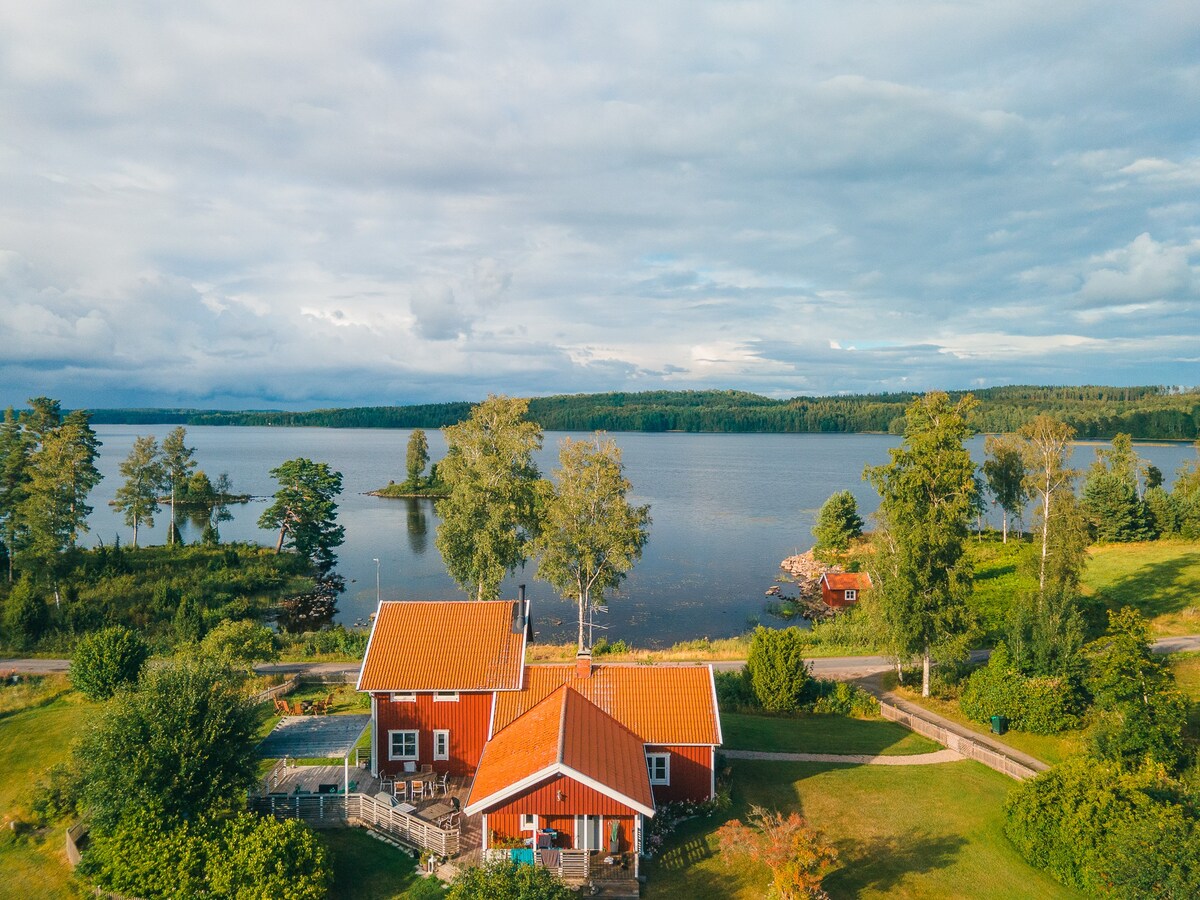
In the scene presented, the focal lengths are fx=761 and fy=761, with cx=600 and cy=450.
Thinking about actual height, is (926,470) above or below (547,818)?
above

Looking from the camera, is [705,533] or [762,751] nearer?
[762,751]

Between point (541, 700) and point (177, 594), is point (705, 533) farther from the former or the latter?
point (541, 700)

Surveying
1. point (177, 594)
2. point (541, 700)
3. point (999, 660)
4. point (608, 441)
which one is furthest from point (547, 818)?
point (177, 594)

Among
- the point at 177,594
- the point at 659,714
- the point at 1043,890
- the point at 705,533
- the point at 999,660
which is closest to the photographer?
the point at 1043,890

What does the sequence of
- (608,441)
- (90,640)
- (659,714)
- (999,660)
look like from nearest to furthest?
(659,714) < (999,660) < (90,640) < (608,441)

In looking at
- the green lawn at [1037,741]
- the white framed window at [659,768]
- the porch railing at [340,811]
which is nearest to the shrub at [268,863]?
the porch railing at [340,811]

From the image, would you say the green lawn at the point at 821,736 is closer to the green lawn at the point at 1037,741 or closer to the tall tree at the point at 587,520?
the green lawn at the point at 1037,741
